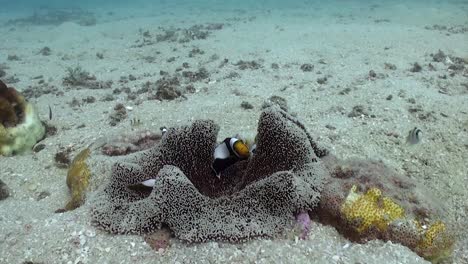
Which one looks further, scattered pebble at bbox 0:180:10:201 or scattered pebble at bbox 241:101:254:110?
scattered pebble at bbox 241:101:254:110

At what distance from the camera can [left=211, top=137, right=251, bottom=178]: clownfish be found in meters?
3.26

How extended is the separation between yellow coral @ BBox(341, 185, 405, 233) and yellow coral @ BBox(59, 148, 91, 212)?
8.25ft

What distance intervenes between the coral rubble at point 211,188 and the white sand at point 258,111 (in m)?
0.14

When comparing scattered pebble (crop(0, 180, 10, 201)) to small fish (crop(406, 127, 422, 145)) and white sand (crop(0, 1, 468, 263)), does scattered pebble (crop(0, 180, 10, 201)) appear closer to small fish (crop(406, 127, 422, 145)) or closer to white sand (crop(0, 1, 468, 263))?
white sand (crop(0, 1, 468, 263))

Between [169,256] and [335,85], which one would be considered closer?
[169,256]

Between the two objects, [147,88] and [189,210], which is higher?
[189,210]

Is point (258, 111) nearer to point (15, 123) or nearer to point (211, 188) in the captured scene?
point (211, 188)

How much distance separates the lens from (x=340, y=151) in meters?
4.85

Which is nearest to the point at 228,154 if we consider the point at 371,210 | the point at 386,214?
the point at 371,210

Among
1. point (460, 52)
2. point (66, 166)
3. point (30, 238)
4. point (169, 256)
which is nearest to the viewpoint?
point (169, 256)

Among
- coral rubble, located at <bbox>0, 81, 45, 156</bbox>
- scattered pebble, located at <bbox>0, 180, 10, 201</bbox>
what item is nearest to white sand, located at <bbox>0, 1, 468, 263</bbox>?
scattered pebble, located at <bbox>0, 180, 10, 201</bbox>

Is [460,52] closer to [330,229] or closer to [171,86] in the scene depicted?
[171,86]

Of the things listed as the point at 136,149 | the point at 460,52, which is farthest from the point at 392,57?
the point at 136,149

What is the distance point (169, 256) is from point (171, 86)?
5.55 metres
